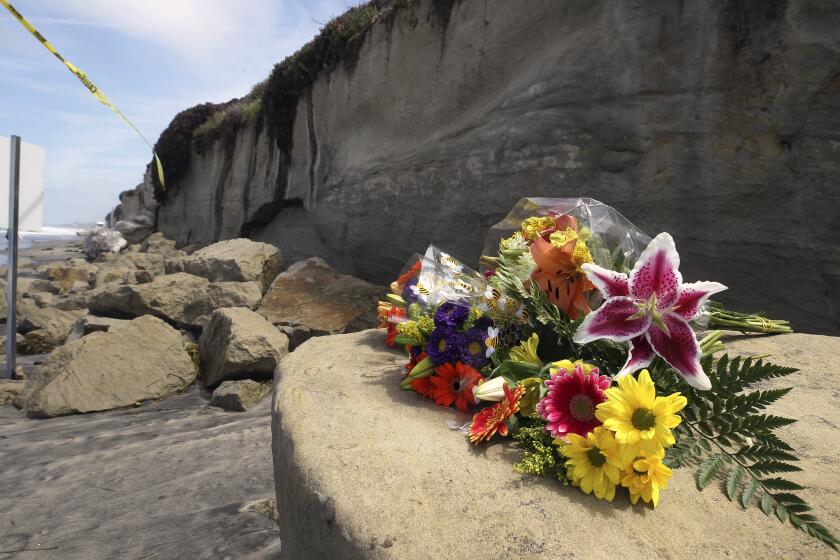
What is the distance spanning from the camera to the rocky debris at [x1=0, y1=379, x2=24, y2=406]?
453cm

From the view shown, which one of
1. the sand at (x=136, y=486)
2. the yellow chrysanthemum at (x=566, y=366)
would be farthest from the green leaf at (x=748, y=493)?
the sand at (x=136, y=486)

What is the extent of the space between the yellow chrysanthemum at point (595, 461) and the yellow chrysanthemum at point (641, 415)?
0.13 feet

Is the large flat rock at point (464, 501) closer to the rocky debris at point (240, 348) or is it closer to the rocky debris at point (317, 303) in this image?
the rocky debris at point (240, 348)

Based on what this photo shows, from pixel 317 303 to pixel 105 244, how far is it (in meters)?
16.0

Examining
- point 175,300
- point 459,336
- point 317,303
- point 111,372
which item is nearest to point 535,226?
point 459,336

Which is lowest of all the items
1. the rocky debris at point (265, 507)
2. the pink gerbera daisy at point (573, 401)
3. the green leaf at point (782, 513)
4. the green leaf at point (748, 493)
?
the rocky debris at point (265, 507)

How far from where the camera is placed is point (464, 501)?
1.34m

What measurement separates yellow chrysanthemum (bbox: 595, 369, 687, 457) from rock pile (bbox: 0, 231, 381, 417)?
11.5 ft

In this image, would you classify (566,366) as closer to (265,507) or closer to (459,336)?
(459,336)

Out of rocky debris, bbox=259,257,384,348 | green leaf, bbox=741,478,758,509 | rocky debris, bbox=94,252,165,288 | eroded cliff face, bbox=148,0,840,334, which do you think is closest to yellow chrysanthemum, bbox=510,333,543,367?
green leaf, bbox=741,478,758,509

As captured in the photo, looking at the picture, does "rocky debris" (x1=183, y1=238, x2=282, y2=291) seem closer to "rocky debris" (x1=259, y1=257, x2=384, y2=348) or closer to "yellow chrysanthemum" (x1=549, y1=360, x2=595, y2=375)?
"rocky debris" (x1=259, y1=257, x2=384, y2=348)

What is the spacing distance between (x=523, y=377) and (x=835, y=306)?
2984 mm

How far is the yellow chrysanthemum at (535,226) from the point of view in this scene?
2.13 m

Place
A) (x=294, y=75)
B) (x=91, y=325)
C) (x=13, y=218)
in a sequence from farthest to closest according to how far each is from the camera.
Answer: (x=294, y=75) → (x=91, y=325) → (x=13, y=218)
